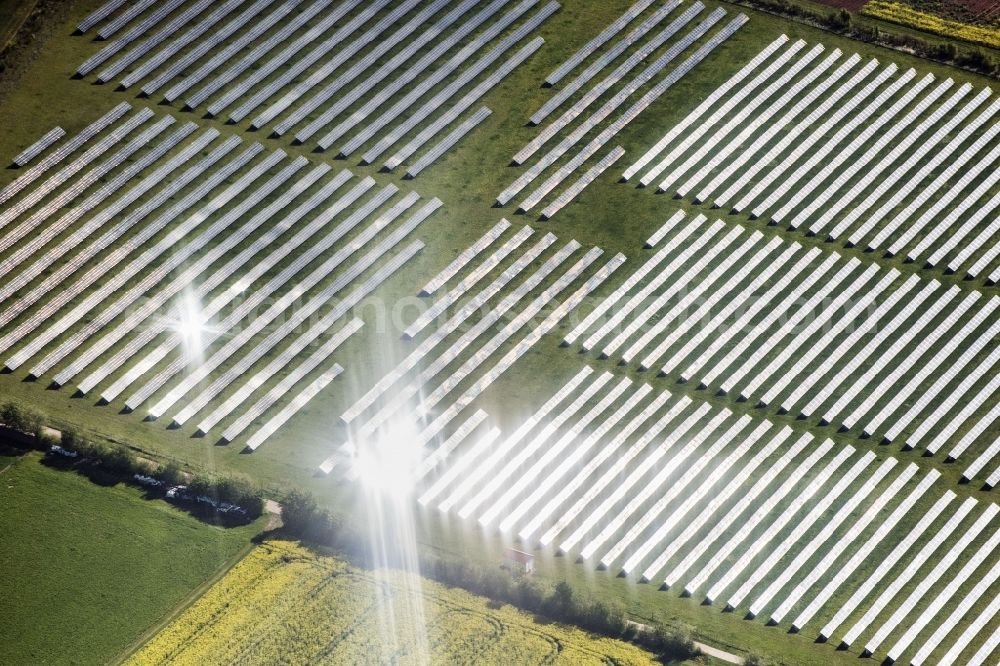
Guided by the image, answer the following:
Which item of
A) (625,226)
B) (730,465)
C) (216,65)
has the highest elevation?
(216,65)

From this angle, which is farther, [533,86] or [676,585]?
[533,86]

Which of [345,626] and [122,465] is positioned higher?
[122,465]

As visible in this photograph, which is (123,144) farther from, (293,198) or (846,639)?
(846,639)

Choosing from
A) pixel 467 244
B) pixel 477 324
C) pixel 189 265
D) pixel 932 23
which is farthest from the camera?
pixel 932 23

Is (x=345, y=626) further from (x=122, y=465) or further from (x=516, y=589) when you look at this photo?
(x=122, y=465)

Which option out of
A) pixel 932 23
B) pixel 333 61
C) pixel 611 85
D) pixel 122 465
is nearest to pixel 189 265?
pixel 122 465

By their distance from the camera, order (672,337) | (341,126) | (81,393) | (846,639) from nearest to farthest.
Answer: (846,639), (81,393), (672,337), (341,126)

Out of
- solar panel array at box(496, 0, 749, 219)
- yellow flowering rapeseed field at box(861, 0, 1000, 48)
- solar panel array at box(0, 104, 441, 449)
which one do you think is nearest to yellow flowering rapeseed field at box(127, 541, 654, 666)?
solar panel array at box(0, 104, 441, 449)

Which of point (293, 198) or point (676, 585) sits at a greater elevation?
point (293, 198)

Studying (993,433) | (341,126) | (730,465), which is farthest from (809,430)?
(341,126)
